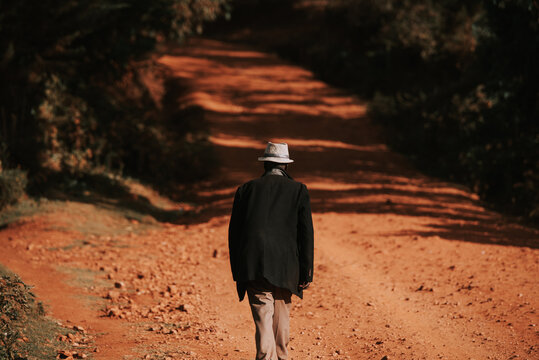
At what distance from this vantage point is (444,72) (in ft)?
75.5

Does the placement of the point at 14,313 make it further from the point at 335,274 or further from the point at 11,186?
the point at 11,186

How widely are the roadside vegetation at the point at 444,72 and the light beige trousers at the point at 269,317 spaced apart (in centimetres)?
807

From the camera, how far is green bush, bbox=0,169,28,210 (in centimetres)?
1142

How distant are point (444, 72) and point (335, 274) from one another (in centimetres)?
1602

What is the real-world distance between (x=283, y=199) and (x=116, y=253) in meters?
5.87

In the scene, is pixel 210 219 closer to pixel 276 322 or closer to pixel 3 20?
pixel 3 20

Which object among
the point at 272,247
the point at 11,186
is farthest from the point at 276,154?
the point at 11,186

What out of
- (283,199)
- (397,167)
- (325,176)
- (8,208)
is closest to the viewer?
(283,199)

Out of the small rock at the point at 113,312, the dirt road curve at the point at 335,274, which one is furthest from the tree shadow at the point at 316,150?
the small rock at the point at 113,312

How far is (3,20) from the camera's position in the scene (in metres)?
13.3

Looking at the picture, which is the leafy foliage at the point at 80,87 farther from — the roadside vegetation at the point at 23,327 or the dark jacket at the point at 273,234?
the dark jacket at the point at 273,234

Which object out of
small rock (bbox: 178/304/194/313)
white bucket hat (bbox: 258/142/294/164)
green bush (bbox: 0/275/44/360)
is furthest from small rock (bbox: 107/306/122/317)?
white bucket hat (bbox: 258/142/294/164)

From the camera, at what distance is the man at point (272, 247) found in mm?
4797

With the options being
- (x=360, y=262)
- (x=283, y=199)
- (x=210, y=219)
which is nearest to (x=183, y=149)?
(x=210, y=219)
